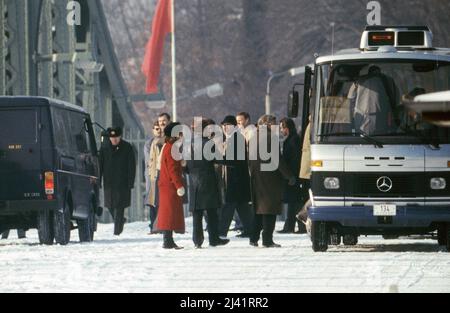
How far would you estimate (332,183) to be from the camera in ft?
68.8

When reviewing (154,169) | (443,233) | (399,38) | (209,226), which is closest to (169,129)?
(209,226)

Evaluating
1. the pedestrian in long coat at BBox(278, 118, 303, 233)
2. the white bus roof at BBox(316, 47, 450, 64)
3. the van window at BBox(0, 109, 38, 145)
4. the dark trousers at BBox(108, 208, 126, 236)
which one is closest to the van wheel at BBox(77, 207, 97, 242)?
the dark trousers at BBox(108, 208, 126, 236)

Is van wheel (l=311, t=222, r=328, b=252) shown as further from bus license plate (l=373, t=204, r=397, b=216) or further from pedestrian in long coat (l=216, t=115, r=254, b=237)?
pedestrian in long coat (l=216, t=115, r=254, b=237)

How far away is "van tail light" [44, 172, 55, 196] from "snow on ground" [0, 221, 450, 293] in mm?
726

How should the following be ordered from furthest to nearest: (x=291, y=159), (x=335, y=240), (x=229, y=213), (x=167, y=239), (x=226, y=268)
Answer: (x=291, y=159) → (x=229, y=213) → (x=335, y=240) → (x=167, y=239) → (x=226, y=268)

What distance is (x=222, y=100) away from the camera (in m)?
78.9

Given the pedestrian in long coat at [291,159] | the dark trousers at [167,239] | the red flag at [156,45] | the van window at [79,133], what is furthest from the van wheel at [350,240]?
the red flag at [156,45]

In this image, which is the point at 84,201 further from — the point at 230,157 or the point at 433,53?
the point at 433,53

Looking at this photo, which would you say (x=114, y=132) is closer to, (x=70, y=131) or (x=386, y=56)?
(x=70, y=131)

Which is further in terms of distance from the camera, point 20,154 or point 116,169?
point 116,169

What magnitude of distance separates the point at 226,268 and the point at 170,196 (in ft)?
15.0

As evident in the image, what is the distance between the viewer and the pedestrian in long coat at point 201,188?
2260 centimetres
